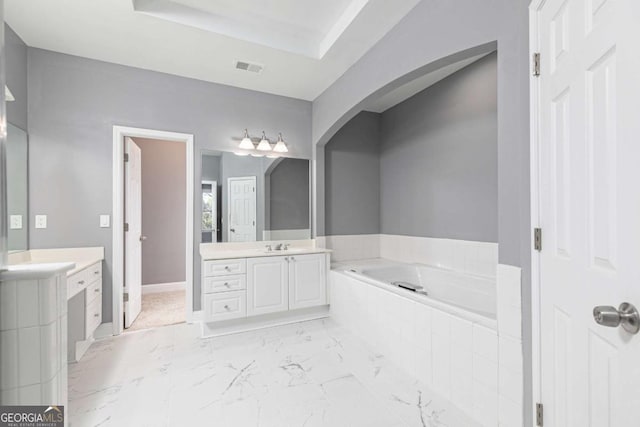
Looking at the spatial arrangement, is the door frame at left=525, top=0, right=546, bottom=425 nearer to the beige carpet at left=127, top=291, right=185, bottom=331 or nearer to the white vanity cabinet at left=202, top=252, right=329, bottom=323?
the white vanity cabinet at left=202, top=252, right=329, bottom=323

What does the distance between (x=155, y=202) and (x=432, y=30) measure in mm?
4200

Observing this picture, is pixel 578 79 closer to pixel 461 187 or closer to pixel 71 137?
pixel 461 187

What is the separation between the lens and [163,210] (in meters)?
4.42

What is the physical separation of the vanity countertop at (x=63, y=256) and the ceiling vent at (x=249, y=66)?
2.27 m

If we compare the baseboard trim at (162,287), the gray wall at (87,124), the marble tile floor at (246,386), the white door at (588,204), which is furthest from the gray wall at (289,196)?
the white door at (588,204)

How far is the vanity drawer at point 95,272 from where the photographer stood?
2492 mm

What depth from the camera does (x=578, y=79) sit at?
3.29 ft

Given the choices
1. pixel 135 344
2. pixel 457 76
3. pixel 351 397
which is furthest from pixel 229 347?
pixel 457 76

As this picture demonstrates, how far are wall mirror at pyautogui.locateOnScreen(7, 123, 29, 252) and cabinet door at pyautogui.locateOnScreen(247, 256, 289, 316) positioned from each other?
6.30 feet

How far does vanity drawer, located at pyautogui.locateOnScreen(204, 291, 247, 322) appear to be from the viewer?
2.79m

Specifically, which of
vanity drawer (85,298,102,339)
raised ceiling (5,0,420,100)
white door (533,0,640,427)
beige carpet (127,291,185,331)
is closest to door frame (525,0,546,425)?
white door (533,0,640,427)

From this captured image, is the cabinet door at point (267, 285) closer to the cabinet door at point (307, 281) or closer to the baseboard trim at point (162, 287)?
the cabinet door at point (307, 281)

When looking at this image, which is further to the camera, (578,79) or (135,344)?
(135,344)

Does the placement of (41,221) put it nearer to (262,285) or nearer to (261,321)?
(262,285)
